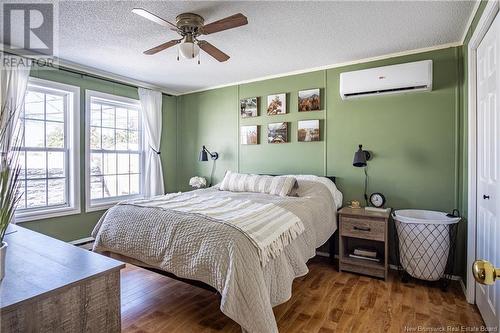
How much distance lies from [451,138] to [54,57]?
14.5ft

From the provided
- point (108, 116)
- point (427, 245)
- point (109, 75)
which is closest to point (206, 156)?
point (108, 116)

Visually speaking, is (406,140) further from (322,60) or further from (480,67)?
(322,60)

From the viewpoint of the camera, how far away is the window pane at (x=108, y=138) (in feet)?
12.5

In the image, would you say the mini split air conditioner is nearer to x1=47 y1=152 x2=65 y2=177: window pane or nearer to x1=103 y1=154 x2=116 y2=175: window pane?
x1=103 y1=154 x2=116 y2=175: window pane

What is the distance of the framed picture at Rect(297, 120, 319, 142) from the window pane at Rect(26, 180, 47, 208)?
323 cm

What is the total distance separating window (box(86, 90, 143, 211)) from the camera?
12.0 ft

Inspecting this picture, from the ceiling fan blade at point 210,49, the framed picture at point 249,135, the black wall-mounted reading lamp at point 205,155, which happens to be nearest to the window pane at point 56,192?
the black wall-mounted reading lamp at point 205,155

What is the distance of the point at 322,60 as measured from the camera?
125 inches

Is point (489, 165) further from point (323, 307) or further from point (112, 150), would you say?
point (112, 150)

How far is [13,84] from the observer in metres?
2.80

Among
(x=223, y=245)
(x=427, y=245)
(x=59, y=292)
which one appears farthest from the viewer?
(x=427, y=245)

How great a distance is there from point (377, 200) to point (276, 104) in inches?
70.9

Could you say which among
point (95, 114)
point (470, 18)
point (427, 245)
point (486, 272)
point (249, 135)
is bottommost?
point (427, 245)

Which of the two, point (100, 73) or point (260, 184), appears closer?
point (260, 184)
